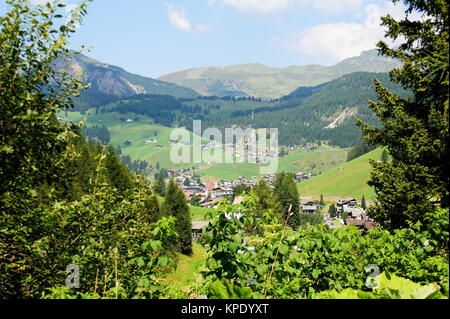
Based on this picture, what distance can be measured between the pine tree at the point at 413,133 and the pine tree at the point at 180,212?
160 feet

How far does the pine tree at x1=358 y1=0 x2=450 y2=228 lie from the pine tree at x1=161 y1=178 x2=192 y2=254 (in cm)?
4881

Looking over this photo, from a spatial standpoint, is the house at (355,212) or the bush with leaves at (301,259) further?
the house at (355,212)

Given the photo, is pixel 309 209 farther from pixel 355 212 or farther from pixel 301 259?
pixel 301 259

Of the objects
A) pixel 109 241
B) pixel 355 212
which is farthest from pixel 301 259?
pixel 355 212

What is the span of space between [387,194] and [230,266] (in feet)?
31.3

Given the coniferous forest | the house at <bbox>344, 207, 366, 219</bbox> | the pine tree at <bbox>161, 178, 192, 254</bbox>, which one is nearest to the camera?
the coniferous forest

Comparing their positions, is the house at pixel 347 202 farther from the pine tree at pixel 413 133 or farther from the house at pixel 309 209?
the pine tree at pixel 413 133

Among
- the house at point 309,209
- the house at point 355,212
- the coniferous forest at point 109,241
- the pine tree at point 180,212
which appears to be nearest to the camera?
the coniferous forest at point 109,241

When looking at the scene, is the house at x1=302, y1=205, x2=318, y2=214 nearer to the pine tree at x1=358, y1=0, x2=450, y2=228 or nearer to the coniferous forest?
the pine tree at x1=358, y1=0, x2=450, y2=228

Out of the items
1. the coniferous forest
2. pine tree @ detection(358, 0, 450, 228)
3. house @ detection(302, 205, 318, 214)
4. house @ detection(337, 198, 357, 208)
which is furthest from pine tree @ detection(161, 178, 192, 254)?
house @ detection(337, 198, 357, 208)

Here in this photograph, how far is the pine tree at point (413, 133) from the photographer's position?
10.3m

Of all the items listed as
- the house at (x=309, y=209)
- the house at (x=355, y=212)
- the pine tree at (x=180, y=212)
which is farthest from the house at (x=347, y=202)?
the pine tree at (x=180, y=212)

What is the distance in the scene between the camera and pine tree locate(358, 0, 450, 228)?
1030 cm
